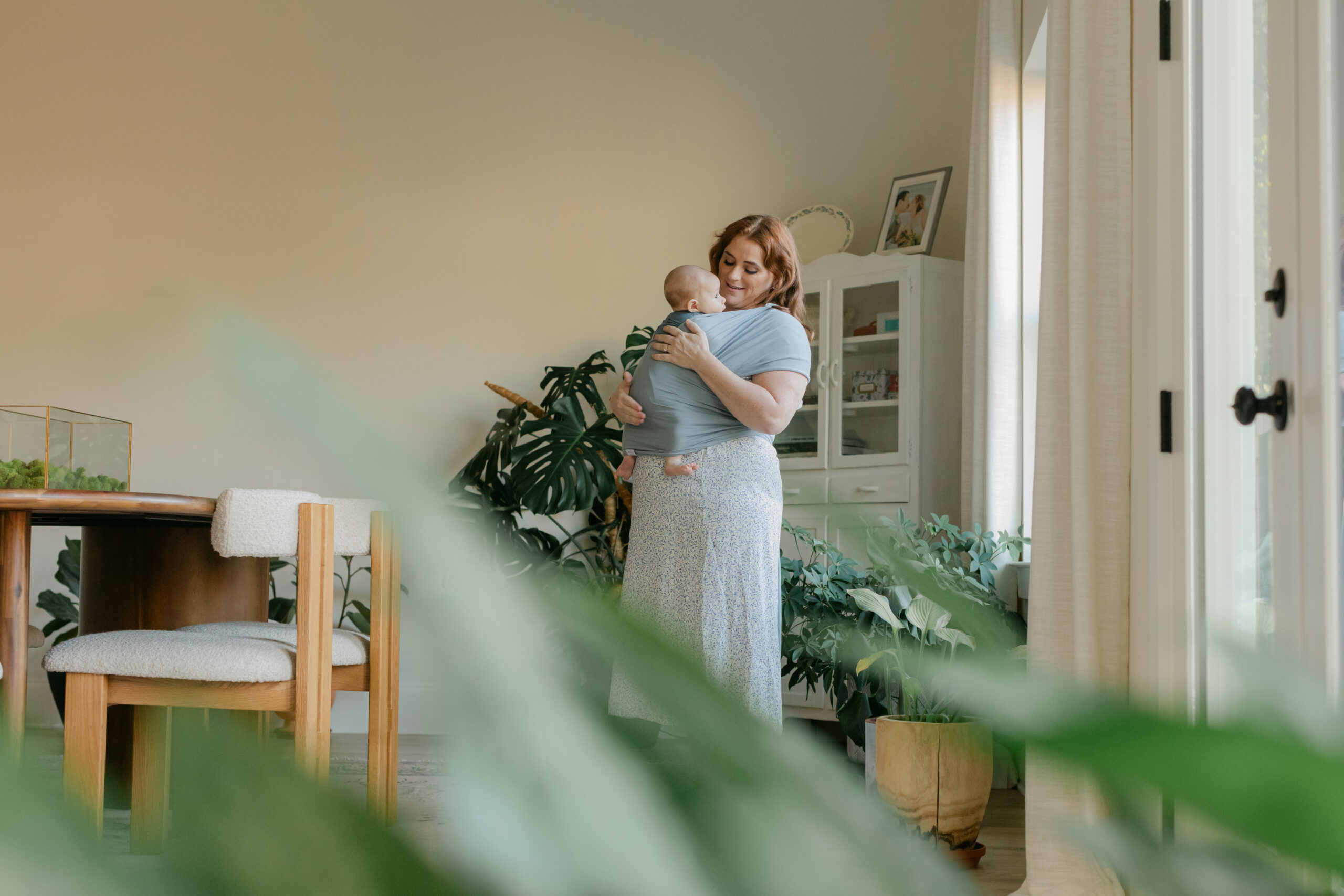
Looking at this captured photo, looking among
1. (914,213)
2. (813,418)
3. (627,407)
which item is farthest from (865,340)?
(627,407)

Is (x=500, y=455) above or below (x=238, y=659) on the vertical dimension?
above

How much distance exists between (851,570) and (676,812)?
11.3 ft

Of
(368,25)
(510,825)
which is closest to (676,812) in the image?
(510,825)

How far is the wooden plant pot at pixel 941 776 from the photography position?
2.36 m

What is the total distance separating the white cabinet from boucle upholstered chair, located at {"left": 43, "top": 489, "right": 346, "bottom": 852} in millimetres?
2089

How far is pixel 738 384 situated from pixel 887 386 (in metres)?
2.09

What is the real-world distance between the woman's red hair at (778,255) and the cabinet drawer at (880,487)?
5.08ft

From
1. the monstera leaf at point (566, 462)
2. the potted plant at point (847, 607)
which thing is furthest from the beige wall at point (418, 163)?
the potted plant at point (847, 607)

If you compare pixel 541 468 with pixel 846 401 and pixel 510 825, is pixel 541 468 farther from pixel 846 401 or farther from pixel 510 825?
pixel 510 825

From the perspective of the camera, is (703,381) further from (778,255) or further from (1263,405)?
(1263,405)

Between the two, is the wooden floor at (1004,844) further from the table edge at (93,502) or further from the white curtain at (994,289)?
the table edge at (93,502)

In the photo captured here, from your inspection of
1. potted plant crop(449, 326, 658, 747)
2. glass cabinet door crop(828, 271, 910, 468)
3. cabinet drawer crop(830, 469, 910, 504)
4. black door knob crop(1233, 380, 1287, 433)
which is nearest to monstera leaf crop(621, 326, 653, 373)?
potted plant crop(449, 326, 658, 747)

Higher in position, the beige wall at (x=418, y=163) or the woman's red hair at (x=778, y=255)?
the beige wall at (x=418, y=163)

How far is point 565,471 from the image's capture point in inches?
157
